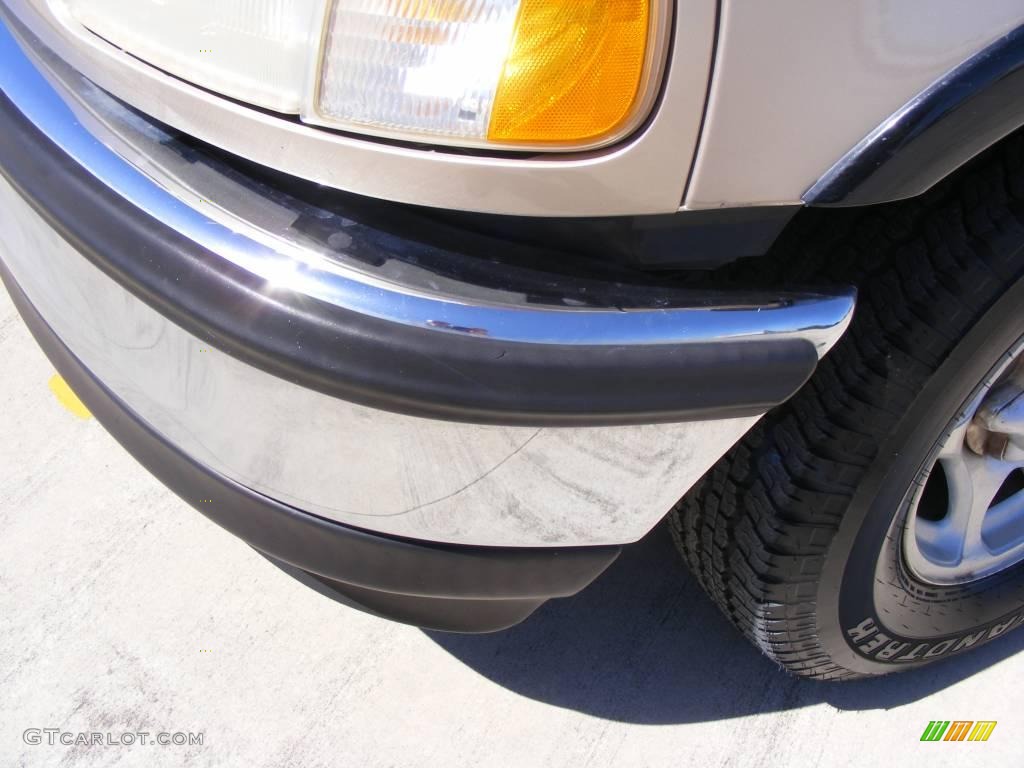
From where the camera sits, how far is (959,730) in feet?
5.74

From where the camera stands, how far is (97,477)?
6.66ft

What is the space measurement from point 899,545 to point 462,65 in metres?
1.04

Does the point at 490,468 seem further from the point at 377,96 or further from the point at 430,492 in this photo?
the point at 377,96

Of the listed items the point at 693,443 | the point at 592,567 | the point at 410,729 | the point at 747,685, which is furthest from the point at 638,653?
the point at 693,443

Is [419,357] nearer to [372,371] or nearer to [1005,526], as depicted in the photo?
[372,371]

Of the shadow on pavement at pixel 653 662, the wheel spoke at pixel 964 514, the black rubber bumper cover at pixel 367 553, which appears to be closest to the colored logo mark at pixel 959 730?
the shadow on pavement at pixel 653 662

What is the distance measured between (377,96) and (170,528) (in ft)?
4.16

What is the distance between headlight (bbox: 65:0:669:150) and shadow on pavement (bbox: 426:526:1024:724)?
1120 millimetres

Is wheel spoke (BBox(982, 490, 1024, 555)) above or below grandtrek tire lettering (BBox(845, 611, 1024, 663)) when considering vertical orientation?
above

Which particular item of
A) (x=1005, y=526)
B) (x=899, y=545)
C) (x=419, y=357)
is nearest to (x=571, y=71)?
(x=419, y=357)

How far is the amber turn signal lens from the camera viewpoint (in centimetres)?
92

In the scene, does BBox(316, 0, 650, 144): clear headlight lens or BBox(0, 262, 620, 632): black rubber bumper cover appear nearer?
BBox(316, 0, 650, 144): clear headlight lens

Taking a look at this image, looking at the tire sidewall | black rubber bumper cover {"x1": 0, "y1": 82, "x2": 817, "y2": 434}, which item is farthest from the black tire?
black rubber bumper cover {"x1": 0, "y1": 82, "x2": 817, "y2": 434}

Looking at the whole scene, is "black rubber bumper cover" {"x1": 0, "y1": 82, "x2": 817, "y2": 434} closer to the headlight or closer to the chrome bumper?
the chrome bumper
